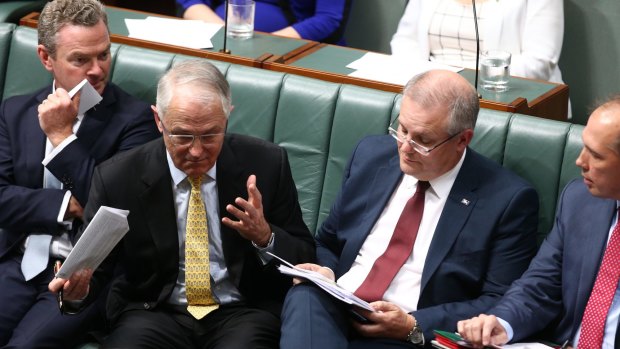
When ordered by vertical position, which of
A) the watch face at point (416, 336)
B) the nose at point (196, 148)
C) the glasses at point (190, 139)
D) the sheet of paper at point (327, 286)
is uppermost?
the glasses at point (190, 139)

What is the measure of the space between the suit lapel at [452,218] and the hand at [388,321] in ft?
0.45

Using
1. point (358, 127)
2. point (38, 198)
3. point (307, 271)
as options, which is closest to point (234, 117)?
point (358, 127)

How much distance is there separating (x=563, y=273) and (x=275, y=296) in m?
0.78

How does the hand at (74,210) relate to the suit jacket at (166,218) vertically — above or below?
below

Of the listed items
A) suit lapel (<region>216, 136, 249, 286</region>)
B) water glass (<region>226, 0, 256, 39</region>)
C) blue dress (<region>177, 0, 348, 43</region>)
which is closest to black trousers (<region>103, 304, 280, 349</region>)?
suit lapel (<region>216, 136, 249, 286</region>)

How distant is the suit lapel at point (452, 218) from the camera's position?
2875 millimetres

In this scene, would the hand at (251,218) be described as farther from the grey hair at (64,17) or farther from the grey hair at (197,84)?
the grey hair at (64,17)

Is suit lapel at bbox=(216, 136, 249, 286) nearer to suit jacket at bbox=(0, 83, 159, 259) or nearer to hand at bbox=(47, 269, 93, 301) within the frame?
hand at bbox=(47, 269, 93, 301)

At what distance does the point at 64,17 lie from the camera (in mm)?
3332

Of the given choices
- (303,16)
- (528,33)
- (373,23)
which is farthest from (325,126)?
(373,23)

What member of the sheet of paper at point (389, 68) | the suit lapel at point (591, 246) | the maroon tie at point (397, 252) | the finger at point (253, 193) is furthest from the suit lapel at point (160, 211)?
the suit lapel at point (591, 246)

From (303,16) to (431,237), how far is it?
195 centimetres

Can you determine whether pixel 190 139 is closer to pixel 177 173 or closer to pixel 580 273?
pixel 177 173

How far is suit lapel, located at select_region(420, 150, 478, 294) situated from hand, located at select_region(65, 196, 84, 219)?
3.38 ft
